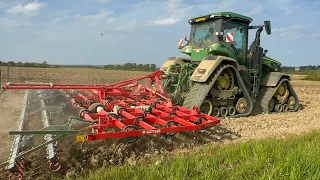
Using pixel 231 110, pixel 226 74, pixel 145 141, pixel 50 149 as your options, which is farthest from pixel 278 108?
pixel 50 149

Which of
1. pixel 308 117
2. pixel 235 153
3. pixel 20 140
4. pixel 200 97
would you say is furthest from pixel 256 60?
pixel 20 140

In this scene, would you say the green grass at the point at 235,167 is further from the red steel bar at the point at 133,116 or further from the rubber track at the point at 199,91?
the rubber track at the point at 199,91

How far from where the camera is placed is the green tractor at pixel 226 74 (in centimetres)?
643

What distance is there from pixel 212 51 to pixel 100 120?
3729mm

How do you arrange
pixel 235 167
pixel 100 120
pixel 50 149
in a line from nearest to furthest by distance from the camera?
pixel 235 167 → pixel 50 149 → pixel 100 120

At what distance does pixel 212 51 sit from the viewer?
22.1 ft

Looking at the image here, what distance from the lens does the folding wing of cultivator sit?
10.5 ft

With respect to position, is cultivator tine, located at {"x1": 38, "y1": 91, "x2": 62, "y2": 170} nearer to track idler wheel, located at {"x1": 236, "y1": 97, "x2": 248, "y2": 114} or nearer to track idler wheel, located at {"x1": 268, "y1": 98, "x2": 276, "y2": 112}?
track idler wheel, located at {"x1": 236, "y1": 97, "x2": 248, "y2": 114}

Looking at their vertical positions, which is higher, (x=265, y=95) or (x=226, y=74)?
(x=226, y=74)

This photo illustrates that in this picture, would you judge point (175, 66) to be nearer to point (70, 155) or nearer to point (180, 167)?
point (70, 155)

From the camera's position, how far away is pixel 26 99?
19.6 feet

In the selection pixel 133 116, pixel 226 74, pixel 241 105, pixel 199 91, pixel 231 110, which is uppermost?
pixel 226 74

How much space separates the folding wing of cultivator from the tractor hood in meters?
1.43

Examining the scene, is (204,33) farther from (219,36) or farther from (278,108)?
(278,108)
